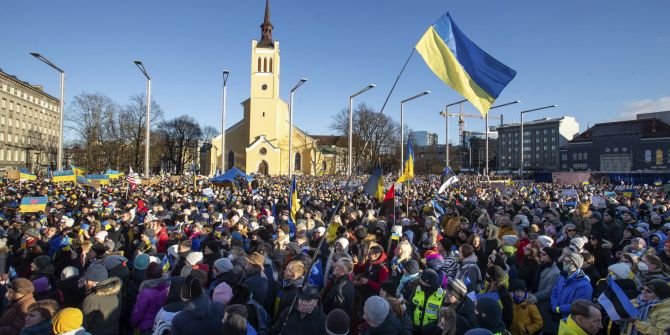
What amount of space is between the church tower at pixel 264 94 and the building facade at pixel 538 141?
72.4 metres

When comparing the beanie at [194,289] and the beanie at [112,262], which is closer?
the beanie at [194,289]

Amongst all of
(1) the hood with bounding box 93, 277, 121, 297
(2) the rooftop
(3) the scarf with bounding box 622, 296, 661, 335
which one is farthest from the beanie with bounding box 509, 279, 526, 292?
(2) the rooftop

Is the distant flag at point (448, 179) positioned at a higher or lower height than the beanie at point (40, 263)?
higher

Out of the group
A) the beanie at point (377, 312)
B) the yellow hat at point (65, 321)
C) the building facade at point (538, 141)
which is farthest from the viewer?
the building facade at point (538, 141)

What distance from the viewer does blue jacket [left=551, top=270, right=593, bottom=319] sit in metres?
4.45

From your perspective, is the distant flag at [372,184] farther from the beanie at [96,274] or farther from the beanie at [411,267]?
the beanie at [96,274]

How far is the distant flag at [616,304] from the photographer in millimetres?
3689

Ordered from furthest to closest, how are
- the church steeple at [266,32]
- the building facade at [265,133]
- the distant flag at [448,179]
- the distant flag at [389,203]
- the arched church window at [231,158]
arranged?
1. the arched church window at [231,158]
2. the church steeple at [266,32]
3. the building facade at [265,133]
4. the distant flag at [448,179]
5. the distant flag at [389,203]

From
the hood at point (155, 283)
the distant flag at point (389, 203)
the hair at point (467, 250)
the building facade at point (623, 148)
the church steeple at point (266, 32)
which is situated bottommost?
the hood at point (155, 283)

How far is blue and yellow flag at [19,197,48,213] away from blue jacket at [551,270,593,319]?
14.0m

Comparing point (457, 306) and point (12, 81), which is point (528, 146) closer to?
point (12, 81)

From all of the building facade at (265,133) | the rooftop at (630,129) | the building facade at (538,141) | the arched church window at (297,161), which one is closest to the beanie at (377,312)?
the building facade at (265,133)

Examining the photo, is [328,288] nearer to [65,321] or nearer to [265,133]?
[65,321]

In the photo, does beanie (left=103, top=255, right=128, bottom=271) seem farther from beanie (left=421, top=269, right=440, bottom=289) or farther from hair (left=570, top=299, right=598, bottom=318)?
hair (left=570, top=299, right=598, bottom=318)
